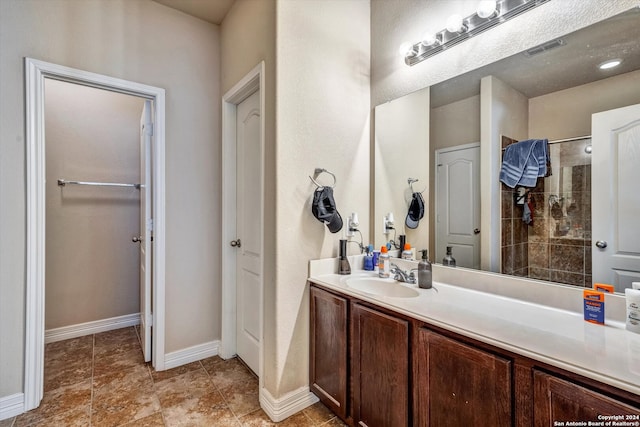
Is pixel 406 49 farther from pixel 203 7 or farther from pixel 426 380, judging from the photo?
pixel 426 380

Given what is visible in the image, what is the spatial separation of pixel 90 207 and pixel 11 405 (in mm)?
1672

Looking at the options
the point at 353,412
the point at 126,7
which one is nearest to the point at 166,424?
the point at 353,412

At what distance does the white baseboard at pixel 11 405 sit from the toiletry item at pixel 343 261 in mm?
2076

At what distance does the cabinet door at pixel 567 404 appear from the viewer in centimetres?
72

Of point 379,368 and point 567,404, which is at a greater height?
point 567,404

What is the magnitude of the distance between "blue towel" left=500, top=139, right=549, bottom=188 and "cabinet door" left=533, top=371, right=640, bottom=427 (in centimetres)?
90

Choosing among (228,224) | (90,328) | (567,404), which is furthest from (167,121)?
(567,404)

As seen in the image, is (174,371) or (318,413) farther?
(174,371)

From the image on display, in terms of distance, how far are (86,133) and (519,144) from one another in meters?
3.52

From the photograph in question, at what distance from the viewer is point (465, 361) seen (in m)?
1.00

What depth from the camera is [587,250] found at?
3.95 ft

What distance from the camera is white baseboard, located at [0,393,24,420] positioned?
5.53 ft

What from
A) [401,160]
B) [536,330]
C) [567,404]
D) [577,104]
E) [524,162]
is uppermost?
[577,104]

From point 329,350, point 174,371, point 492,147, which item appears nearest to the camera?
point 492,147
